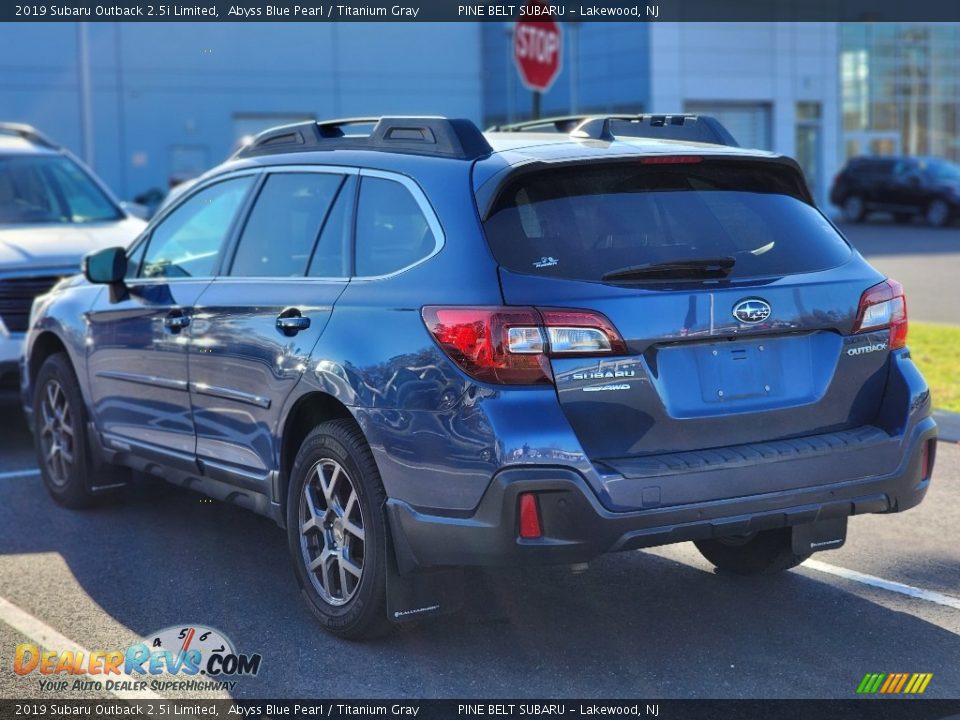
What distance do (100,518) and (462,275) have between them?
3.32 metres

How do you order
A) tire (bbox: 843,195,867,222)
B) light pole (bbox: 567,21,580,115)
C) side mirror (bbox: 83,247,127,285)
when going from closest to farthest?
side mirror (bbox: 83,247,127,285), tire (bbox: 843,195,867,222), light pole (bbox: 567,21,580,115)

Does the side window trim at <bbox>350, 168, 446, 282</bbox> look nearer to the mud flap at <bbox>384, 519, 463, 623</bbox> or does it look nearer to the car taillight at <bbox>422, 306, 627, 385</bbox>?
the car taillight at <bbox>422, 306, 627, 385</bbox>

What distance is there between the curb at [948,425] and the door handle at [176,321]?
15.3 ft

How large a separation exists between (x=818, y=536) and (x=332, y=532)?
1744 millimetres

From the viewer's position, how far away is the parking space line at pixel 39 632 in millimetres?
4535

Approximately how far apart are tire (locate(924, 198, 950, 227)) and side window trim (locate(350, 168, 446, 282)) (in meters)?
30.5

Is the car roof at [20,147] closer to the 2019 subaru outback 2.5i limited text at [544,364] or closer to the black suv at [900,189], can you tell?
the 2019 subaru outback 2.5i limited text at [544,364]

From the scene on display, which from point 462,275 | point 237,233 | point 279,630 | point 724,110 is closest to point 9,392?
point 237,233

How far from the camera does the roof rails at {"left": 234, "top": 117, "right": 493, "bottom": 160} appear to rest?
477cm

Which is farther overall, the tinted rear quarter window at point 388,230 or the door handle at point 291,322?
the door handle at point 291,322

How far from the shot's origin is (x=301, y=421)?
16.7 ft

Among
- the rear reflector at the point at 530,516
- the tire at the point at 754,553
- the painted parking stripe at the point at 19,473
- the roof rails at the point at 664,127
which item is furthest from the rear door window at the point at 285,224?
the painted parking stripe at the point at 19,473

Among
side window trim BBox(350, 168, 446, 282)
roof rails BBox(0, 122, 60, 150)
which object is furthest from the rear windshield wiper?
roof rails BBox(0, 122, 60, 150)

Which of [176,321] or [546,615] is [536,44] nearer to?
[176,321]
